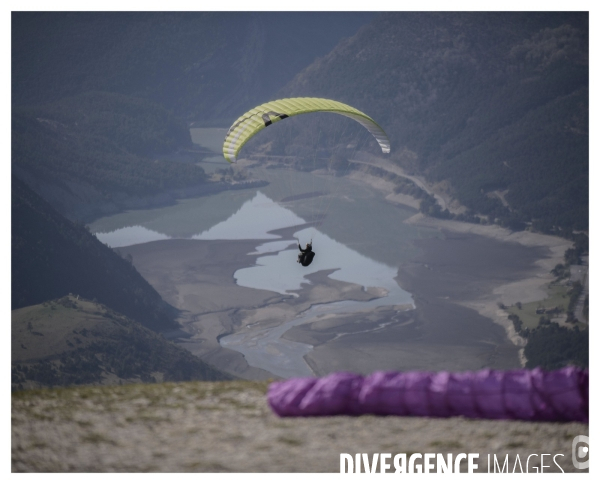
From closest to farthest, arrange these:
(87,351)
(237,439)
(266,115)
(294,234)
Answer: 1. (237,439)
2. (266,115)
3. (87,351)
4. (294,234)

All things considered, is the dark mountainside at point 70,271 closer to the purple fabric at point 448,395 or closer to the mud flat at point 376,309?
the mud flat at point 376,309

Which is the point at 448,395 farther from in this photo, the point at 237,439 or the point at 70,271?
the point at 70,271

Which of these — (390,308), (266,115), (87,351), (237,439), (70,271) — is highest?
(70,271)

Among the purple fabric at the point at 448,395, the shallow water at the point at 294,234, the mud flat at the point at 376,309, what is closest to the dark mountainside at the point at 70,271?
the mud flat at the point at 376,309

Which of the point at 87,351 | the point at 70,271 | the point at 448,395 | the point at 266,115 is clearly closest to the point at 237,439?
the point at 448,395

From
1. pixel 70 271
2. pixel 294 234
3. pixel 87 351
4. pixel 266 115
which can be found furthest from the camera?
pixel 294 234

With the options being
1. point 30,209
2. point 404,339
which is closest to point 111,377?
point 404,339

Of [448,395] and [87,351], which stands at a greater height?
[87,351]

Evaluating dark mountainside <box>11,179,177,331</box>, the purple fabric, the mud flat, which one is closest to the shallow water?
the mud flat
